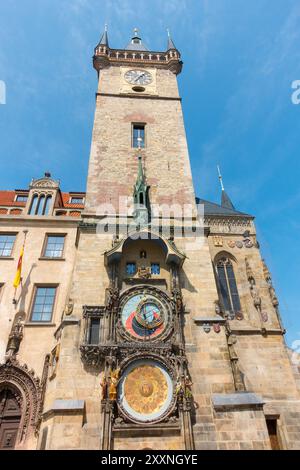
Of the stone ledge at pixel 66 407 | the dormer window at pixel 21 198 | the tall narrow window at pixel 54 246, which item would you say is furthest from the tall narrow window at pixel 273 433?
the dormer window at pixel 21 198

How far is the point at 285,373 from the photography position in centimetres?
1304

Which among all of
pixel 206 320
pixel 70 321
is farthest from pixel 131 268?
pixel 206 320

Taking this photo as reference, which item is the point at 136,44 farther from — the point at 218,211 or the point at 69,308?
the point at 69,308

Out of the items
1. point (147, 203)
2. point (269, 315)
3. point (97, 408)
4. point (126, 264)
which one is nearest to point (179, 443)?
point (97, 408)

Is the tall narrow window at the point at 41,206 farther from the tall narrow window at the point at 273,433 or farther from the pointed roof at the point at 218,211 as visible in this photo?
the tall narrow window at the point at 273,433

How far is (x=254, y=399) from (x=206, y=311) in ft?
10.5

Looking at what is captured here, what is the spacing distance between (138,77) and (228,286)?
50.3 feet

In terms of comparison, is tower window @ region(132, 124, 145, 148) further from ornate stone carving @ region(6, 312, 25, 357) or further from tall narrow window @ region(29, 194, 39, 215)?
ornate stone carving @ region(6, 312, 25, 357)

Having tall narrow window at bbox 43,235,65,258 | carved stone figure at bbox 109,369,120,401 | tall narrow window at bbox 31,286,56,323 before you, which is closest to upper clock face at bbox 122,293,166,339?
carved stone figure at bbox 109,369,120,401

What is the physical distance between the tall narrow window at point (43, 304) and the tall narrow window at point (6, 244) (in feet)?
8.29

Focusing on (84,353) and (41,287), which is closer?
(84,353)

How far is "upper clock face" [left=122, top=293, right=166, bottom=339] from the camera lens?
10.7 m

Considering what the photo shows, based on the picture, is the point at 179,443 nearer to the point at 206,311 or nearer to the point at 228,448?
the point at 228,448

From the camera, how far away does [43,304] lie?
44.4ft
